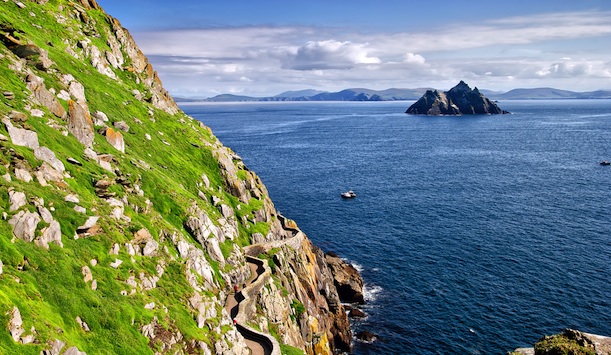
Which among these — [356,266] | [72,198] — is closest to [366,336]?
[356,266]

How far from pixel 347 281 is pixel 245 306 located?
118ft

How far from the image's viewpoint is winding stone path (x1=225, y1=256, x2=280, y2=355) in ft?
142

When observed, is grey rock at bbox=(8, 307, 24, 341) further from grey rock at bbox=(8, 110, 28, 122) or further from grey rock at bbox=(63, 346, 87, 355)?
grey rock at bbox=(8, 110, 28, 122)

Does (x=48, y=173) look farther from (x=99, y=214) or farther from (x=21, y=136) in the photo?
(x=99, y=214)

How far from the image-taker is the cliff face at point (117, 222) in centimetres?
3134

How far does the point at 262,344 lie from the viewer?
145ft

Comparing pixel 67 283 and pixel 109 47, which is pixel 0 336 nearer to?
pixel 67 283

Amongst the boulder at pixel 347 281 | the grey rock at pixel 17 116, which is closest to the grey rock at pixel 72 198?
the grey rock at pixel 17 116

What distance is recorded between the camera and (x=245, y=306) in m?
48.3

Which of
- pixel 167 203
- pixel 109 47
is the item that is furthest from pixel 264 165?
pixel 167 203

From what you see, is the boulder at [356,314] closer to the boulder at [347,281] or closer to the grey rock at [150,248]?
the boulder at [347,281]

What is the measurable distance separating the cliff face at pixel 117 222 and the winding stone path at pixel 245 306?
0.98 metres

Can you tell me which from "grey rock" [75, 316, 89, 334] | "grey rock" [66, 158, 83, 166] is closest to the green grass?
"grey rock" [75, 316, 89, 334]

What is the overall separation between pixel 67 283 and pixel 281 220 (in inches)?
2016
